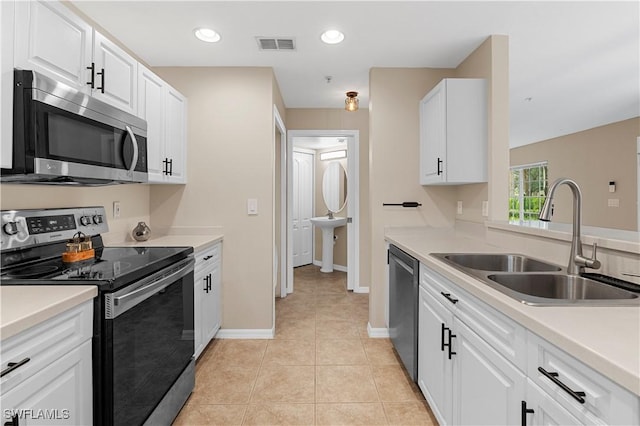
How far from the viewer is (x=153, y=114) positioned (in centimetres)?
246

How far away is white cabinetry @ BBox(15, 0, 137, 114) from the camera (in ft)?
4.59

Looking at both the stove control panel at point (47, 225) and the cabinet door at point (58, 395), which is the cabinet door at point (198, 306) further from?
the cabinet door at point (58, 395)

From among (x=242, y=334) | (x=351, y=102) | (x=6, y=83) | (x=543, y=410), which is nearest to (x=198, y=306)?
(x=242, y=334)

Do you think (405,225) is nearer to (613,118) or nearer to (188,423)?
(188,423)

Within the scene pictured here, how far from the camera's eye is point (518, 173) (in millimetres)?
8617

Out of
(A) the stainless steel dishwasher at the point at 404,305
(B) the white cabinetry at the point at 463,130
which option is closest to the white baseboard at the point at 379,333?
(A) the stainless steel dishwasher at the point at 404,305

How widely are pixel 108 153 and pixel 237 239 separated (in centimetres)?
143

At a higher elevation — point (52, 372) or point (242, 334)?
point (52, 372)

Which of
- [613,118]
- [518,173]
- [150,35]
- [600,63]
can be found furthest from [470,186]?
[518,173]

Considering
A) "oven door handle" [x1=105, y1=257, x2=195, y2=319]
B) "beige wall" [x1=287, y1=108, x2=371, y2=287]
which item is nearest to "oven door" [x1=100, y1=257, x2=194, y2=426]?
"oven door handle" [x1=105, y1=257, x2=195, y2=319]

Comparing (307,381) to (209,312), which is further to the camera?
(209,312)

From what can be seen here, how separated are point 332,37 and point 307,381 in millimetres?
2448

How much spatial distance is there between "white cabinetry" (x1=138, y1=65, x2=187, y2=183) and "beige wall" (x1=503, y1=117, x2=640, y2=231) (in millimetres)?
6678

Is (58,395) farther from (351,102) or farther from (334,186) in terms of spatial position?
(334,186)
